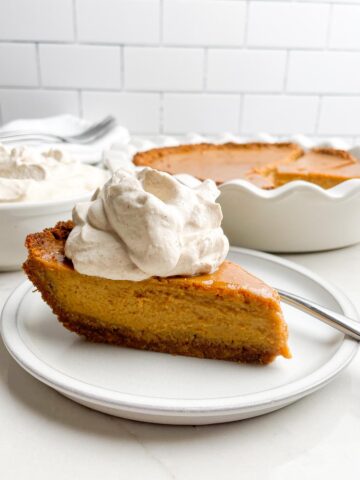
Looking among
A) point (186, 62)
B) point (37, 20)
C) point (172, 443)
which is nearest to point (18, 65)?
point (37, 20)

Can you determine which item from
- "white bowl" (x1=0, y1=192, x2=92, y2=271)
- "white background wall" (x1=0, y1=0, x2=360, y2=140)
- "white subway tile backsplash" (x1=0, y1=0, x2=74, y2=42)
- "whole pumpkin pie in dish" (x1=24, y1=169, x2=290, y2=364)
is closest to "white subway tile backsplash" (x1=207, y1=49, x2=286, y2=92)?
"white background wall" (x1=0, y1=0, x2=360, y2=140)

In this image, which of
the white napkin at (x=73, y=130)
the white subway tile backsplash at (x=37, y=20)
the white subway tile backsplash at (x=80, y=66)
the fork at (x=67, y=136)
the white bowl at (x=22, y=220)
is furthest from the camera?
the white subway tile backsplash at (x=80, y=66)

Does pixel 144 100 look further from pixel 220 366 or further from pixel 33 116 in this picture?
pixel 220 366

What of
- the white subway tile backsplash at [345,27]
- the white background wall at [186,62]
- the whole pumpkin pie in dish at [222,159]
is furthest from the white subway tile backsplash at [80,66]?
the white subway tile backsplash at [345,27]

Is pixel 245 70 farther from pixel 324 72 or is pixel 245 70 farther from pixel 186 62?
pixel 324 72

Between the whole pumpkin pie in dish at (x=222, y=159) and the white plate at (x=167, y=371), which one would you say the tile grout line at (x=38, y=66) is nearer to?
the whole pumpkin pie in dish at (x=222, y=159)

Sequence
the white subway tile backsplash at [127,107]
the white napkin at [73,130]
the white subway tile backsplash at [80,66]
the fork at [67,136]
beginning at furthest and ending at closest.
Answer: the white subway tile backsplash at [127,107] < the white subway tile backsplash at [80,66] < the white napkin at [73,130] < the fork at [67,136]

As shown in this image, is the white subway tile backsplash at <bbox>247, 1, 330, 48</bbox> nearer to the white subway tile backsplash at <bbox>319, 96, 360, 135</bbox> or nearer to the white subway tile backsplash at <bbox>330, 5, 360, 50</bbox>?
the white subway tile backsplash at <bbox>330, 5, 360, 50</bbox>
